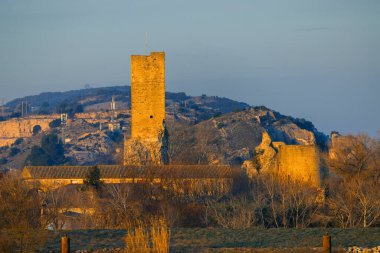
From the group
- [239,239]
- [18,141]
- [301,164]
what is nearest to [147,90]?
[301,164]

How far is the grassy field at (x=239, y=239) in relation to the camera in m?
21.1

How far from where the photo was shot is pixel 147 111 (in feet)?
158

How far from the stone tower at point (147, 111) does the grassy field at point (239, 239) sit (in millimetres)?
23889

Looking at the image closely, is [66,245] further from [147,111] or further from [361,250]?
[147,111]

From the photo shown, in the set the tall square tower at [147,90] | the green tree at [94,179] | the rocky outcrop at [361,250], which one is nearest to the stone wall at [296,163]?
the green tree at [94,179]

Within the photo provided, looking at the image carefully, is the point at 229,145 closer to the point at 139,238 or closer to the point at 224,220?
the point at 224,220

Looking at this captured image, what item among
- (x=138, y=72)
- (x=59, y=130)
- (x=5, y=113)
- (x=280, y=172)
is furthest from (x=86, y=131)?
(x=280, y=172)

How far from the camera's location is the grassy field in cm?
2108

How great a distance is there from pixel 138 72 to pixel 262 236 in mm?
26340

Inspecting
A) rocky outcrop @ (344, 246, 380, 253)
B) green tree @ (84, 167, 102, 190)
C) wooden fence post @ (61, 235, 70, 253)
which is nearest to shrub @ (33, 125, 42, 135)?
green tree @ (84, 167, 102, 190)

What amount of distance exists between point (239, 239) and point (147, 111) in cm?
2625

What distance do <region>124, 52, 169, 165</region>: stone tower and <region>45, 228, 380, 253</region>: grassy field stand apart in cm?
2389

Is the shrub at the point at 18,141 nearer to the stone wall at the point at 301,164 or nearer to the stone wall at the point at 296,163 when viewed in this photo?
the stone wall at the point at 296,163

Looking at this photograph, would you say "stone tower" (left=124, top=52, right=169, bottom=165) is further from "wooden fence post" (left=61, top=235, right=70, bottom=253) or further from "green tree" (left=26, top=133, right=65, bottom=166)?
"green tree" (left=26, top=133, right=65, bottom=166)
